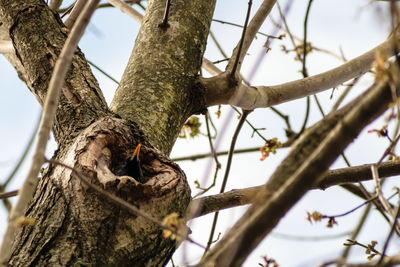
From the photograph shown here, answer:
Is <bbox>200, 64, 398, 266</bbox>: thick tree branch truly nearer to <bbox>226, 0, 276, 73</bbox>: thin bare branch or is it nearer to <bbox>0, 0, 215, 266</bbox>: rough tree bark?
<bbox>0, 0, 215, 266</bbox>: rough tree bark

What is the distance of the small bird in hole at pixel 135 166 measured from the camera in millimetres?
1798

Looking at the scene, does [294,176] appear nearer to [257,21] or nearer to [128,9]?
[257,21]

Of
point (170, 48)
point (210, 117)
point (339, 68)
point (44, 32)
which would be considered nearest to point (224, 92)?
point (170, 48)

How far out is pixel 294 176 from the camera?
0.90 metres

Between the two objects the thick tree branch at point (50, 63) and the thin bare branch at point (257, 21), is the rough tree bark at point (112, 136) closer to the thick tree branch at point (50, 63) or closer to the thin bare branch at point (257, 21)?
the thick tree branch at point (50, 63)

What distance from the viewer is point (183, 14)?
2461mm

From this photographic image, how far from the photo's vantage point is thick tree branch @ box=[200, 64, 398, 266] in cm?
87

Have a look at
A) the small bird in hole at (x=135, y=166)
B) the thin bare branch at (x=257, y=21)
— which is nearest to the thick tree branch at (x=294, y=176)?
the small bird in hole at (x=135, y=166)

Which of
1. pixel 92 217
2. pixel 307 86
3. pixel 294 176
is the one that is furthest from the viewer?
pixel 307 86

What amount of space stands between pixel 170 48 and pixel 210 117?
1170 mm

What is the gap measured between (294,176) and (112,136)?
3.40ft

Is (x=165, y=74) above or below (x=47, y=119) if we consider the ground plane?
above

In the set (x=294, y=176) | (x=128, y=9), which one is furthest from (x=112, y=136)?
(x=128, y=9)

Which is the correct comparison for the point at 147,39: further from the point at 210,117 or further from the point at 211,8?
the point at 210,117
